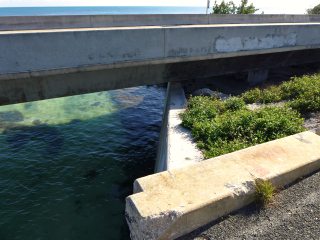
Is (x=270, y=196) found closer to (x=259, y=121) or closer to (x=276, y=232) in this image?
(x=276, y=232)

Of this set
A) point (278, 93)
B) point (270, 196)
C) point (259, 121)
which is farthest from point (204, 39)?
point (270, 196)

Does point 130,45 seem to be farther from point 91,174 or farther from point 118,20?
point 91,174

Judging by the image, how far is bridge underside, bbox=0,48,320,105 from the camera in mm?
9156

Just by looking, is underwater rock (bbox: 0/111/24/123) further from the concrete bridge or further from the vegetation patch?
the vegetation patch

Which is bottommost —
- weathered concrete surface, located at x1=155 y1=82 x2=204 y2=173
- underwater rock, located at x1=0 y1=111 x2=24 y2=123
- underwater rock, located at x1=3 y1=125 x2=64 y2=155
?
underwater rock, located at x1=3 y1=125 x2=64 y2=155

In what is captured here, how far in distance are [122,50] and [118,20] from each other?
4022 millimetres

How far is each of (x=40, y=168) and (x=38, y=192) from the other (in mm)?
1781

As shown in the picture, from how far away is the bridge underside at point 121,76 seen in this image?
916 cm

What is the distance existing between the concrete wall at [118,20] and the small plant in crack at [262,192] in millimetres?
11579

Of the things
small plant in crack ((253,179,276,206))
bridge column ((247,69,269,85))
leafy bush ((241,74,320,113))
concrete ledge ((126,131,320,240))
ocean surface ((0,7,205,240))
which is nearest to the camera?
concrete ledge ((126,131,320,240))

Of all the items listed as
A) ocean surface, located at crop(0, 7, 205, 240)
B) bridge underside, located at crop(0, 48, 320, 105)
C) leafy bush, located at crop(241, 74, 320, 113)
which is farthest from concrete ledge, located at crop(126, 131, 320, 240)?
bridge underside, located at crop(0, 48, 320, 105)

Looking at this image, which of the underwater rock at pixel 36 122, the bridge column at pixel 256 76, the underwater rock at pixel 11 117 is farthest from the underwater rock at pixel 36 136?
the bridge column at pixel 256 76

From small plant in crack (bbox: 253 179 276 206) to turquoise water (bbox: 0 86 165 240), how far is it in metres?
5.38

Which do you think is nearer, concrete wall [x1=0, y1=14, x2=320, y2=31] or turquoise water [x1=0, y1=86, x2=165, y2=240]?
turquoise water [x1=0, y1=86, x2=165, y2=240]
